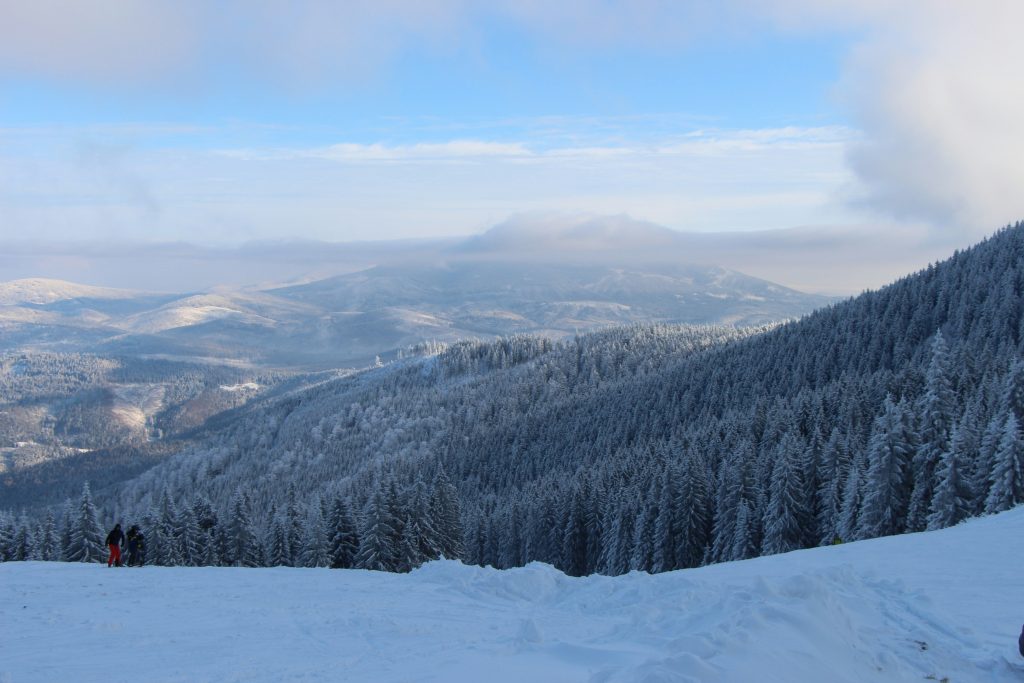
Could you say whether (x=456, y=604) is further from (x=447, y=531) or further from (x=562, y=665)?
(x=447, y=531)

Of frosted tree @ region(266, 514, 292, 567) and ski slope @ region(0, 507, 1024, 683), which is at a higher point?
ski slope @ region(0, 507, 1024, 683)

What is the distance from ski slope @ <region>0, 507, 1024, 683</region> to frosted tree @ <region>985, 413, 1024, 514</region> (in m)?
11.5

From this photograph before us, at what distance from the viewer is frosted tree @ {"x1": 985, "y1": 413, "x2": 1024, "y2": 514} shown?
1307 inches

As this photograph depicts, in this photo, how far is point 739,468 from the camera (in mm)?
50656

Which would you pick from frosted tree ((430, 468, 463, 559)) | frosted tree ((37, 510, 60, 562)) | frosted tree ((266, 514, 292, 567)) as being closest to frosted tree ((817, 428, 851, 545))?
frosted tree ((430, 468, 463, 559))

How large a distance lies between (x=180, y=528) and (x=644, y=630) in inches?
1669

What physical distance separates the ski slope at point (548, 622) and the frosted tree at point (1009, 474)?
37.7 feet

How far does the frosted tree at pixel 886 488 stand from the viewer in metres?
39.7

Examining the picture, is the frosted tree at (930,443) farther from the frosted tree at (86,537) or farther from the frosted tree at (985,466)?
the frosted tree at (86,537)

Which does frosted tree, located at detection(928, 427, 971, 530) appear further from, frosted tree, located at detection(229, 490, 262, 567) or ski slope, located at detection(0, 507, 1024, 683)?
frosted tree, located at detection(229, 490, 262, 567)

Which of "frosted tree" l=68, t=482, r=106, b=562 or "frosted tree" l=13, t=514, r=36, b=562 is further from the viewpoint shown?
"frosted tree" l=13, t=514, r=36, b=562

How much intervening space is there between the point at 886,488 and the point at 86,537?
50422 mm

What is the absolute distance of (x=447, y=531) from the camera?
173 ft

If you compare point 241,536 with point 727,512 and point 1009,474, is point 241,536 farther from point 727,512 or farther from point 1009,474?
point 1009,474
